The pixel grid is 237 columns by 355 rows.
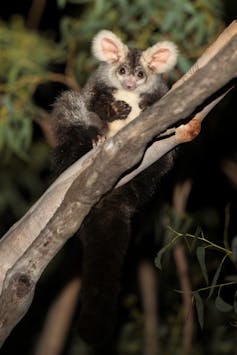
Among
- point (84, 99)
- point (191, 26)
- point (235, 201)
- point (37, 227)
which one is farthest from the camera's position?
point (235, 201)

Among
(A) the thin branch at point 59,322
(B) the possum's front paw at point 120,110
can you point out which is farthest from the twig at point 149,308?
(B) the possum's front paw at point 120,110

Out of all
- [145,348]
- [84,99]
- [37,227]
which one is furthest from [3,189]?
[37,227]

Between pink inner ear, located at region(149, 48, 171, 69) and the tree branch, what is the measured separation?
4.81 feet

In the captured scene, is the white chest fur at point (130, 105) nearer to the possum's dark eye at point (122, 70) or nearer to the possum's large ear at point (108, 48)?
the possum's dark eye at point (122, 70)

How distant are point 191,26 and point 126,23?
583 mm

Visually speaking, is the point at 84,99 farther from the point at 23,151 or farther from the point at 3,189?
the point at 3,189

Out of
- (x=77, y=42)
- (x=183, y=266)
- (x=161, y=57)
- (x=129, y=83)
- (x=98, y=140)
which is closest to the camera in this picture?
(x=98, y=140)

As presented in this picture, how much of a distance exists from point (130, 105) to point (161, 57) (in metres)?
0.57

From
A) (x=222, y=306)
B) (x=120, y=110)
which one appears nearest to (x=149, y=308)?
(x=120, y=110)

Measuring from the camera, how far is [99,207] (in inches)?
154

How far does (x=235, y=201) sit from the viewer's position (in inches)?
335

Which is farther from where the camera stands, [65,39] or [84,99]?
[65,39]

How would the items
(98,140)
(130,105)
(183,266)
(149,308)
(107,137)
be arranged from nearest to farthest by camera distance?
(98,140), (107,137), (130,105), (183,266), (149,308)

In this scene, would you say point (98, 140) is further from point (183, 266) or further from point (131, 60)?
point (183, 266)
